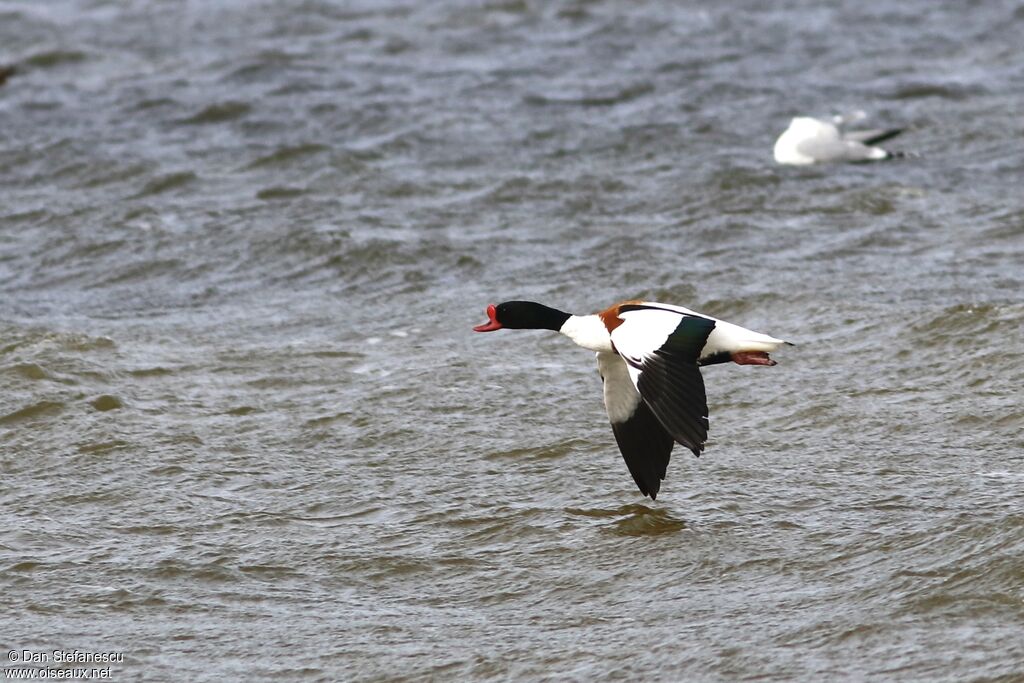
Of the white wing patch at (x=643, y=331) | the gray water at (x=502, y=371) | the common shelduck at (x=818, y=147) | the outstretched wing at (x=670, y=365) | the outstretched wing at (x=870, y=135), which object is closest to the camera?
the gray water at (x=502, y=371)

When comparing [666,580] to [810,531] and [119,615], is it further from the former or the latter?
[119,615]

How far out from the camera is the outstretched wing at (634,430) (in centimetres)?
605

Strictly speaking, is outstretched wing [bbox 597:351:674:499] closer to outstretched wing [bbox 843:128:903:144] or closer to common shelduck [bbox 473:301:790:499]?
common shelduck [bbox 473:301:790:499]

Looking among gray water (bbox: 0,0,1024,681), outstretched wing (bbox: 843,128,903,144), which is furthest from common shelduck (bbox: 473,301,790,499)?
outstretched wing (bbox: 843,128,903,144)

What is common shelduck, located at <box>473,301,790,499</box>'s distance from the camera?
18.5 ft

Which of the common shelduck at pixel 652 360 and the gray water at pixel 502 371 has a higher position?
the common shelduck at pixel 652 360

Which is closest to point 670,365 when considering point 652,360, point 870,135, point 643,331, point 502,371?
point 652,360

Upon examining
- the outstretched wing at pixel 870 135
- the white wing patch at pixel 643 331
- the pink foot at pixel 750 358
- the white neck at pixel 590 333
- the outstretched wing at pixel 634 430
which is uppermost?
the white wing patch at pixel 643 331

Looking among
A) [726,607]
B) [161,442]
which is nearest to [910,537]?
[726,607]

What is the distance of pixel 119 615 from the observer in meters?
5.30

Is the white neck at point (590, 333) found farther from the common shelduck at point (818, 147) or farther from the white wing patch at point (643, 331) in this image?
the common shelduck at point (818, 147)

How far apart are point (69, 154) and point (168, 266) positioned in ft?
10.9

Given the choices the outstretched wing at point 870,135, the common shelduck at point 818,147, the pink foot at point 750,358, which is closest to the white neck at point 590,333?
the pink foot at point 750,358

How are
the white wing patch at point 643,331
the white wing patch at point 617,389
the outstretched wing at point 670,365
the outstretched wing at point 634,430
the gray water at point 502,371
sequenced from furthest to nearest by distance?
the white wing patch at point 617,389 → the outstretched wing at point 634,430 → the white wing patch at point 643,331 → the outstretched wing at point 670,365 → the gray water at point 502,371
